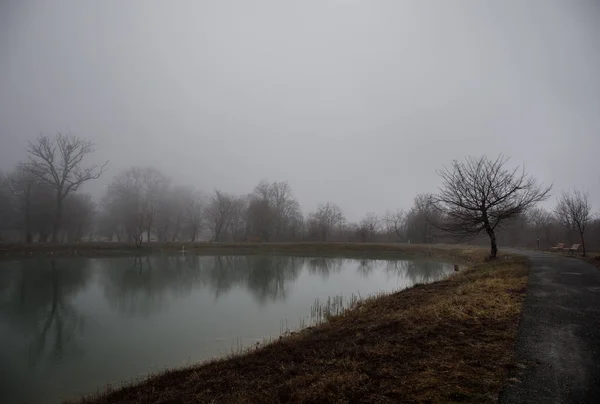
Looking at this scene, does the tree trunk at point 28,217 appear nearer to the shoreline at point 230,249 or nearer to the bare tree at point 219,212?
the shoreline at point 230,249

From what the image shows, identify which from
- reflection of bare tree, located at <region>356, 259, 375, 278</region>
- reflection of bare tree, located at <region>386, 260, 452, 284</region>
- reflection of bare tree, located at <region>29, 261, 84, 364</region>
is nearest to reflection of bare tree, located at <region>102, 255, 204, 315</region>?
reflection of bare tree, located at <region>29, 261, 84, 364</region>

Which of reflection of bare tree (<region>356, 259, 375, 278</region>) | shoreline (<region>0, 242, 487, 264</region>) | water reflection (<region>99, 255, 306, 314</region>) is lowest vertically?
reflection of bare tree (<region>356, 259, 375, 278</region>)

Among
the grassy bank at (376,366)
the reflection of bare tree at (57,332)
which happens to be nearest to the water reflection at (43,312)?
the reflection of bare tree at (57,332)

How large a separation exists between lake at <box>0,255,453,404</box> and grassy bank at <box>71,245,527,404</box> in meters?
1.83

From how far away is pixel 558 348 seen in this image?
5102 mm

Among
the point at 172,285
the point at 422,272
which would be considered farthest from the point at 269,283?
the point at 422,272

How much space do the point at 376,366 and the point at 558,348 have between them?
2848 mm

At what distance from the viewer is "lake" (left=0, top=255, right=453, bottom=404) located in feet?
23.9

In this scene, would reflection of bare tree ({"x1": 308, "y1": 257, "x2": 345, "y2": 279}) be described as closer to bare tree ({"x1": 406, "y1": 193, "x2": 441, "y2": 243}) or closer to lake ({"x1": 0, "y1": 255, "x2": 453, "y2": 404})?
lake ({"x1": 0, "y1": 255, "x2": 453, "y2": 404})

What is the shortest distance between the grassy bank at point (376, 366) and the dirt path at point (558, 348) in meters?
0.25

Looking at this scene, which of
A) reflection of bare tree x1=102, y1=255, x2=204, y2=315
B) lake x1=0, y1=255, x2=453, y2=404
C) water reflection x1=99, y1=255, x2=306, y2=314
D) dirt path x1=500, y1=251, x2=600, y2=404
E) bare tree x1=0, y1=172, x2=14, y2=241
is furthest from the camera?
bare tree x1=0, y1=172, x2=14, y2=241

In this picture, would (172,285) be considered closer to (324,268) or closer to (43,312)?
(43,312)

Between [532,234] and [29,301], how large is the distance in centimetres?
5725

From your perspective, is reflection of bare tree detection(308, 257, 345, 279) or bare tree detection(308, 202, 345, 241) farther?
bare tree detection(308, 202, 345, 241)
